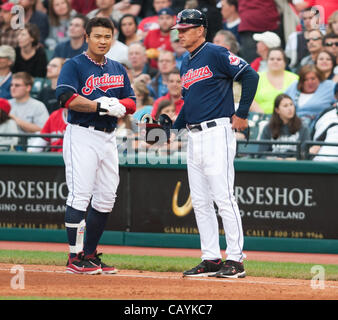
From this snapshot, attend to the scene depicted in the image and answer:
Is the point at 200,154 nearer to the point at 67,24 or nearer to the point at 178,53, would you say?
the point at 178,53

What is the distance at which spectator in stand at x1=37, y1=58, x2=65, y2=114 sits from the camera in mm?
11353

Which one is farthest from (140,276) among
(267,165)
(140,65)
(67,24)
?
(67,24)

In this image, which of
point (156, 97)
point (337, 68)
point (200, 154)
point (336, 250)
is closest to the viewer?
point (200, 154)

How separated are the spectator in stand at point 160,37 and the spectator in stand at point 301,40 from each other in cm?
191

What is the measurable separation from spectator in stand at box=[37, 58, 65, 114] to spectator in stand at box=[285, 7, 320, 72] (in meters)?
3.44

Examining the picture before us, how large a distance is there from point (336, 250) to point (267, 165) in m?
1.31

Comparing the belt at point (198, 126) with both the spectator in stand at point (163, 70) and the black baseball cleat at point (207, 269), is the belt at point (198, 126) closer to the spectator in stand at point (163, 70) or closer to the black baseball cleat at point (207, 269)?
the black baseball cleat at point (207, 269)

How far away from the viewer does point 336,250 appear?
918cm

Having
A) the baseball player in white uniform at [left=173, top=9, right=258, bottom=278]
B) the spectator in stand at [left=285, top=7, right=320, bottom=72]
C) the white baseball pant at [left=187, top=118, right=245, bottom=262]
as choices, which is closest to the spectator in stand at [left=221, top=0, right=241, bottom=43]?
the spectator in stand at [left=285, top=7, right=320, bottom=72]

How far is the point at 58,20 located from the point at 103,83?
7074 mm

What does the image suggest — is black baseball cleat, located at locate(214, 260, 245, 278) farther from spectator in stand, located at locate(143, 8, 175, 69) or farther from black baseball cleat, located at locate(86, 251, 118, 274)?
spectator in stand, located at locate(143, 8, 175, 69)

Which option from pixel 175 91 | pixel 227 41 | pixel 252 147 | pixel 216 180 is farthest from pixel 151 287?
pixel 227 41

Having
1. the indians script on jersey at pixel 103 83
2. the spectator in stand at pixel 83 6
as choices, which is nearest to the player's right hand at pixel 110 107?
the indians script on jersey at pixel 103 83

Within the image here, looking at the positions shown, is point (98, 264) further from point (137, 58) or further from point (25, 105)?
point (137, 58)
